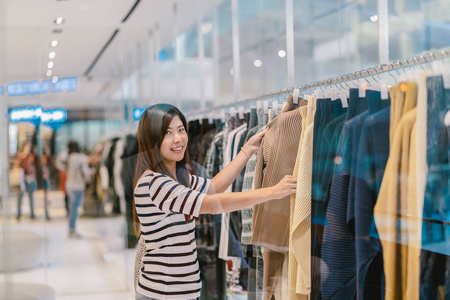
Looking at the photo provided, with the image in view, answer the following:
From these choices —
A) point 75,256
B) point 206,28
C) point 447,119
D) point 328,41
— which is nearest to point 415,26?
point 328,41

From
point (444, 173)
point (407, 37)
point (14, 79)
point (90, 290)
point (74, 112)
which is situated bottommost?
point (90, 290)

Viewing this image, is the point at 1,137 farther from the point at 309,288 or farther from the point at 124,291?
the point at 309,288

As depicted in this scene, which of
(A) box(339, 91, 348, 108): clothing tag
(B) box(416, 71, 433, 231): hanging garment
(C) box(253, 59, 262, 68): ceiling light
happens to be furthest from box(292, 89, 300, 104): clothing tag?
(C) box(253, 59, 262, 68): ceiling light

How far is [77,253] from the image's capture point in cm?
259

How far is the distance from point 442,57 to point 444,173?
14.4 inches

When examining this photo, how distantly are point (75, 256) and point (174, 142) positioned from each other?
102 cm

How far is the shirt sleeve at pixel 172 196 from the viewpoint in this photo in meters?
1.93

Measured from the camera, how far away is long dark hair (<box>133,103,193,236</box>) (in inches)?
77.9

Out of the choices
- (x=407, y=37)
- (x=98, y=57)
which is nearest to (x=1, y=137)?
(x=98, y=57)

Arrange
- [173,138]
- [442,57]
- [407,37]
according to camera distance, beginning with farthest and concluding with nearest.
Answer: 1. [407,37]
2. [173,138]
3. [442,57]

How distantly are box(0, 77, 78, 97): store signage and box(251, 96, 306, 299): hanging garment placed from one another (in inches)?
40.7

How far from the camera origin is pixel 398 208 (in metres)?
1.65

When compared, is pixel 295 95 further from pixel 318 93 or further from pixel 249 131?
pixel 249 131

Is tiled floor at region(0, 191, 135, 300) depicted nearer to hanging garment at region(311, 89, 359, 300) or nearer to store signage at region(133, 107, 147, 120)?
store signage at region(133, 107, 147, 120)
